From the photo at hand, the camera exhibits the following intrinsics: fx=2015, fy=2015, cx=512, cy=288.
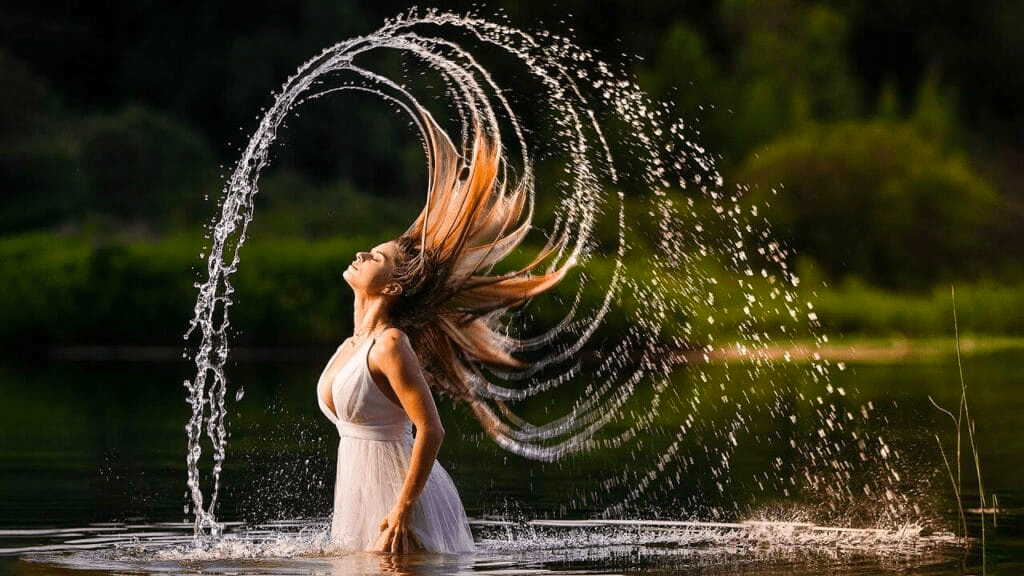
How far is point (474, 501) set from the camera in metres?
14.5

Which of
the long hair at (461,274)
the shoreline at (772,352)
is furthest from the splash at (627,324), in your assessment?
the shoreline at (772,352)

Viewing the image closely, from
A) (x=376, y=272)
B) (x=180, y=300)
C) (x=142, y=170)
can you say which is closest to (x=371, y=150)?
(x=142, y=170)

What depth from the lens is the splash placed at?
12.6m

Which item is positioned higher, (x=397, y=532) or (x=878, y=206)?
(x=878, y=206)

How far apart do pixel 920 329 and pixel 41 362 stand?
1743 centimetres

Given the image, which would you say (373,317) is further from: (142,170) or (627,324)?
(142,170)

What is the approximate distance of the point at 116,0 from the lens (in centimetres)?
6366

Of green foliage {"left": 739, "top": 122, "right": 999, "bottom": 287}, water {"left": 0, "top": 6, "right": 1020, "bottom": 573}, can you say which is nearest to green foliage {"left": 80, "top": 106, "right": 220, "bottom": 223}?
green foliage {"left": 739, "top": 122, "right": 999, "bottom": 287}

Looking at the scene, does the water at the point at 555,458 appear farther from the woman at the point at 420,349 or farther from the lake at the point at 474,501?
the woman at the point at 420,349

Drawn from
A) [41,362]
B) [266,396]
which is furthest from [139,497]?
[41,362]

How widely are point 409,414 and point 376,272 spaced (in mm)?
763

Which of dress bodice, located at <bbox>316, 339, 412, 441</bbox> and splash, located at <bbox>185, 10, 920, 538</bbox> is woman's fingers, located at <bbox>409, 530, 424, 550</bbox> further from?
splash, located at <bbox>185, 10, 920, 538</bbox>

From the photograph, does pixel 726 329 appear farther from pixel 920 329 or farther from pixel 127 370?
pixel 127 370

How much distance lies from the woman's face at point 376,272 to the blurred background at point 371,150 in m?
27.7
